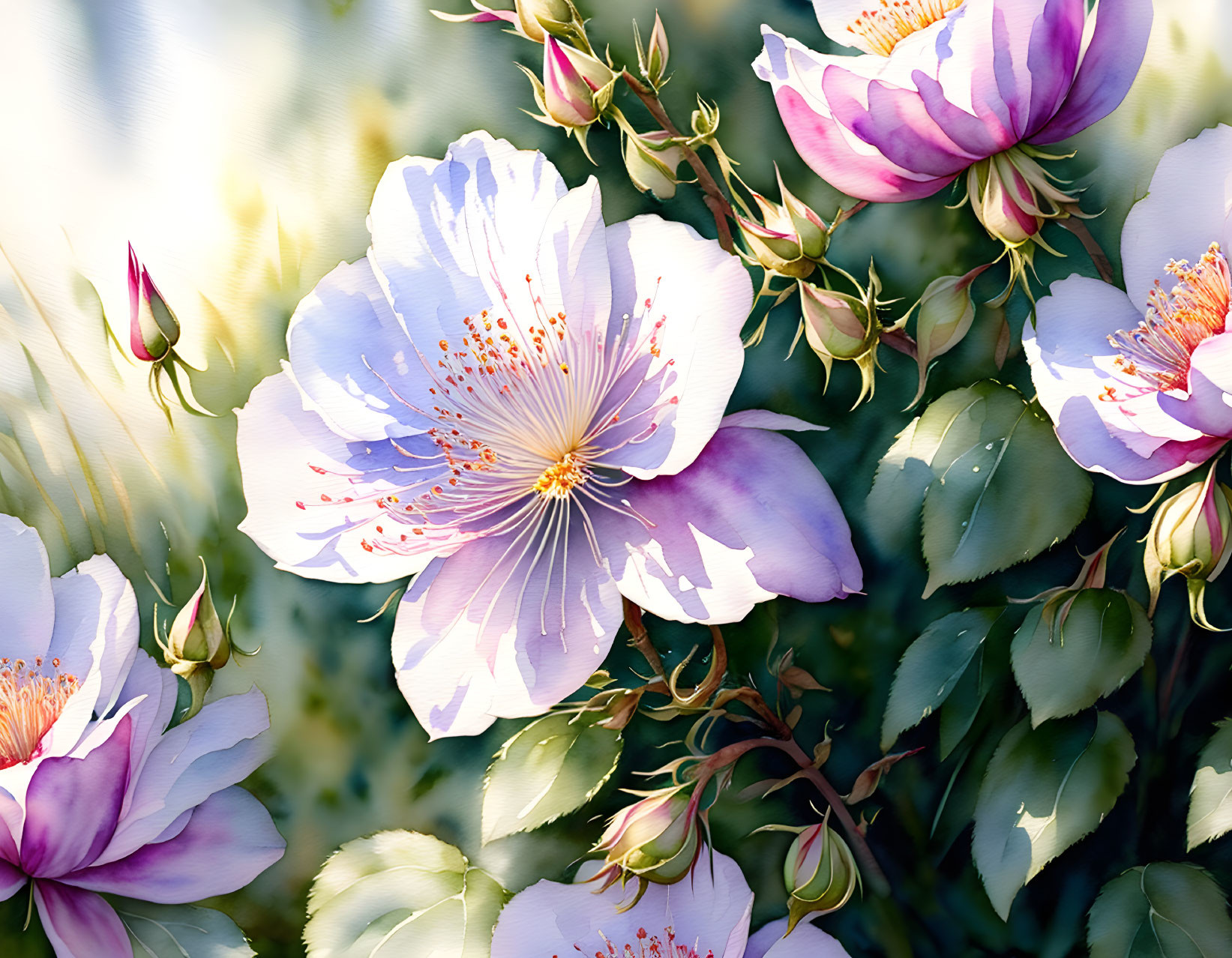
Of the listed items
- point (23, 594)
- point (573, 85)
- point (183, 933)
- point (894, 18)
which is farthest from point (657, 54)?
point (183, 933)

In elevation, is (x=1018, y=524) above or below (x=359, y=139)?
below

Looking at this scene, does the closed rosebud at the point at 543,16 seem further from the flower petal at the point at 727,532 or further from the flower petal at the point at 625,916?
the flower petal at the point at 625,916

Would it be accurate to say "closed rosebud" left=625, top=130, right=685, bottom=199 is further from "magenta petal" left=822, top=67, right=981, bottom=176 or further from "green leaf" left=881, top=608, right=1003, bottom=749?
"green leaf" left=881, top=608, right=1003, bottom=749

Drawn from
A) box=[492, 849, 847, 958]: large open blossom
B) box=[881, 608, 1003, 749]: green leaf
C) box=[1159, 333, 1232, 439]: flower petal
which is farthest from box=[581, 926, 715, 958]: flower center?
box=[1159, 333, 1232, 439]: flower petal

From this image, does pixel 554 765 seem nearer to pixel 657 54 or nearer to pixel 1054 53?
pixel 657 54

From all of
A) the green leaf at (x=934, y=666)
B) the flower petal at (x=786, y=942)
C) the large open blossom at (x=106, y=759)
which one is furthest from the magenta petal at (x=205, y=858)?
the green leaf at (x=934, y=666)

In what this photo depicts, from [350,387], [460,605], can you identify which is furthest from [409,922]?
[350,387]

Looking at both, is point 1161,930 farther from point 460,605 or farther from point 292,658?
point 292,658
